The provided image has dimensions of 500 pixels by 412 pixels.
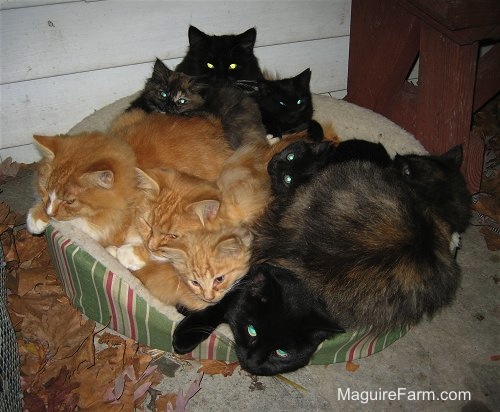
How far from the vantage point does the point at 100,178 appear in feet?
5.45

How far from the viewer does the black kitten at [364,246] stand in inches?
60.1

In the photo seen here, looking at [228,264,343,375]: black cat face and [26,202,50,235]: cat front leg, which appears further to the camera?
[26,202,50,235]: cat front leg

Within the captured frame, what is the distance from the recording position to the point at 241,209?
181cm

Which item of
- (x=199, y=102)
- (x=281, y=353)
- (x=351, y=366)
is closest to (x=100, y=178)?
(x=199, y=102)

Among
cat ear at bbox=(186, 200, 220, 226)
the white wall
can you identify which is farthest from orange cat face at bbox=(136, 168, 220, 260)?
the white wall

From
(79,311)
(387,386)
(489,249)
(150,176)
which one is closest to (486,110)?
(489,249)

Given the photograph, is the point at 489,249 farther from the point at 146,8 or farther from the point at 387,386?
the point at 146,8

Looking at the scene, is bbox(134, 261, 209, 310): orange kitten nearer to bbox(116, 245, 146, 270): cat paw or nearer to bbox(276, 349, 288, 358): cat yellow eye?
bbox(116, 245, 146, 270): cat paw

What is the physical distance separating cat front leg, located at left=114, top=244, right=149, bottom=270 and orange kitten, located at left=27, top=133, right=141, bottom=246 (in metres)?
0.06

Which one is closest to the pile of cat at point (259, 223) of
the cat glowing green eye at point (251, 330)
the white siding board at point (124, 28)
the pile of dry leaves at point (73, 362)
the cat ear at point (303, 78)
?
the cat glowing green eye at point (251, 330)

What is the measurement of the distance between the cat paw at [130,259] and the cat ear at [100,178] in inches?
11.5

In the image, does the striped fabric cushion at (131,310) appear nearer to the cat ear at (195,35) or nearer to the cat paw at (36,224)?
the cat paw at (36,224)

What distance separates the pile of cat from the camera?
60.9 inches

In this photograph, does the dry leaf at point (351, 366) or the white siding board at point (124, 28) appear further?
the white siding board at point (124, 28)
